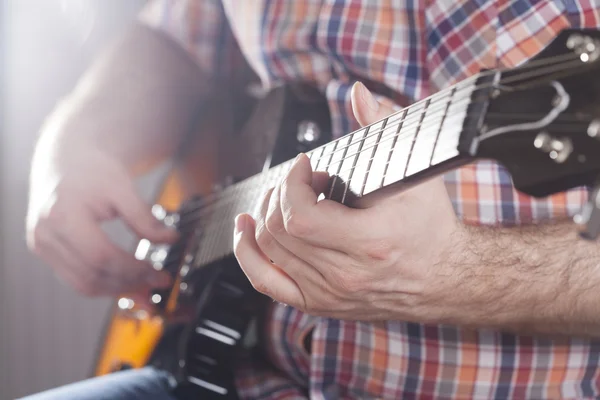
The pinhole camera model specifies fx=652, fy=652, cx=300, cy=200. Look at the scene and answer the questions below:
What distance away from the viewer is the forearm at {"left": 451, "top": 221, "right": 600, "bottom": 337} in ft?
1.72

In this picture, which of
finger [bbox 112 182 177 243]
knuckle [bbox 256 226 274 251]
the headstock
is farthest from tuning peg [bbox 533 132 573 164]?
finger [bbox 112 182 177 243]

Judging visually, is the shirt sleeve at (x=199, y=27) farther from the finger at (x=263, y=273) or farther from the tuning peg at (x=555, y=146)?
the tuning peg at (x=555, y=146)

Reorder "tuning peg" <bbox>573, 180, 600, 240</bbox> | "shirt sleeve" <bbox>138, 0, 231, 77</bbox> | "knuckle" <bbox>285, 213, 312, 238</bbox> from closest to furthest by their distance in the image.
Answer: "tuning peg" <bbox>573, 180, 600, 240</bbox> < "knuckle" <bbox>285, 213, 312, 238</bbox> < "shirt sleeve" <bbox>138, 0, 231, 77</bbox>

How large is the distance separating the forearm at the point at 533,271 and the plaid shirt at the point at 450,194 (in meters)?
0.07

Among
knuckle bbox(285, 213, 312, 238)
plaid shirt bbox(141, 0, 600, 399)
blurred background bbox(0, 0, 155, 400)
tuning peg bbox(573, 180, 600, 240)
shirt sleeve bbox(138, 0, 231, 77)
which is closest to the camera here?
tuning peg bbox(573, 180, 600, 240)

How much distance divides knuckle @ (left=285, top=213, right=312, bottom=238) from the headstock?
0.13 meters

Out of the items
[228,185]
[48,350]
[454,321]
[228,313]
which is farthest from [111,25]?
[454,321]

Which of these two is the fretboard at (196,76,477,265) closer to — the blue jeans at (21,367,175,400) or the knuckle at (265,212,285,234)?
the knuckle at (265,212,285,234)

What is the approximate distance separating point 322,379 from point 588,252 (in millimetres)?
294

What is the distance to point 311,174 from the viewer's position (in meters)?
0.48

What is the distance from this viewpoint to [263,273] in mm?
532

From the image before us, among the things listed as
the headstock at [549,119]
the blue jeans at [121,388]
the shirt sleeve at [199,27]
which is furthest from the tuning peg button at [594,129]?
the shirt sleeve at [199,27]

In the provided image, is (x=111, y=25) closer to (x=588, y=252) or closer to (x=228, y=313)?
(x=228, y=313)

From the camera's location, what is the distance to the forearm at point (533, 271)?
52 cm
